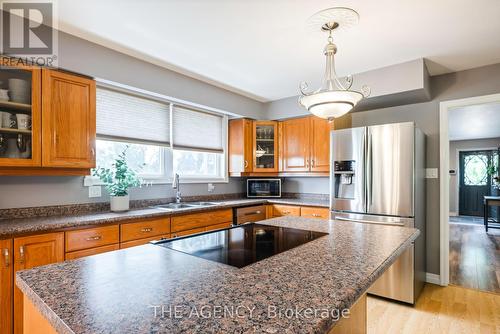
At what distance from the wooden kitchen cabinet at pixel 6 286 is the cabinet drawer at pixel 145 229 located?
701 millimetres

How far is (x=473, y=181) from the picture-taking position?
8.03 m

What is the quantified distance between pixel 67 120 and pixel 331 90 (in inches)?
81.7

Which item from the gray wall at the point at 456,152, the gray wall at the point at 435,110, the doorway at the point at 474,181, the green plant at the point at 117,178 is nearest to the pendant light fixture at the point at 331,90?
the gray wall at the point at 435,110

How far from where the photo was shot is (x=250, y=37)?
2.29 m

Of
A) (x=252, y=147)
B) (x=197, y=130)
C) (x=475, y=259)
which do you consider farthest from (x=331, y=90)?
(x=475, y=259)

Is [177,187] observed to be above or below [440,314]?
above

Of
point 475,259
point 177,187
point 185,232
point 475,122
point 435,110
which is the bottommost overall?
point 475,259

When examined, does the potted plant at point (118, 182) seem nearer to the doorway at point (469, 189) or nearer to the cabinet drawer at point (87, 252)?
the cabinet drawer at point (87, 252)

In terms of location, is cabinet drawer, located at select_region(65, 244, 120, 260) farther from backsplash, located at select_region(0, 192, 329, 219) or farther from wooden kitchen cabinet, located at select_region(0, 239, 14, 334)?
backsplash, located at select_region(0, 192, 329, 219)

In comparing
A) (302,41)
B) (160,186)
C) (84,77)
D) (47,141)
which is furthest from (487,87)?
(47,141)

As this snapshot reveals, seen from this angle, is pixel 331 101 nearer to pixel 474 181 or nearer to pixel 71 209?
pixel 71 209

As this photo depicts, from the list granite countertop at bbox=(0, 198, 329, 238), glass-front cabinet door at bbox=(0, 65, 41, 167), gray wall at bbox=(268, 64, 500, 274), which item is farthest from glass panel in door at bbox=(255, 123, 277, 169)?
glass-front cabinet door at bbox=(0, 65, 41, 167)

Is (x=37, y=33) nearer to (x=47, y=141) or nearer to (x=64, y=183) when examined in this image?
(x=47, y=141)

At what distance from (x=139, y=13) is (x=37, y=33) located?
88 cm
